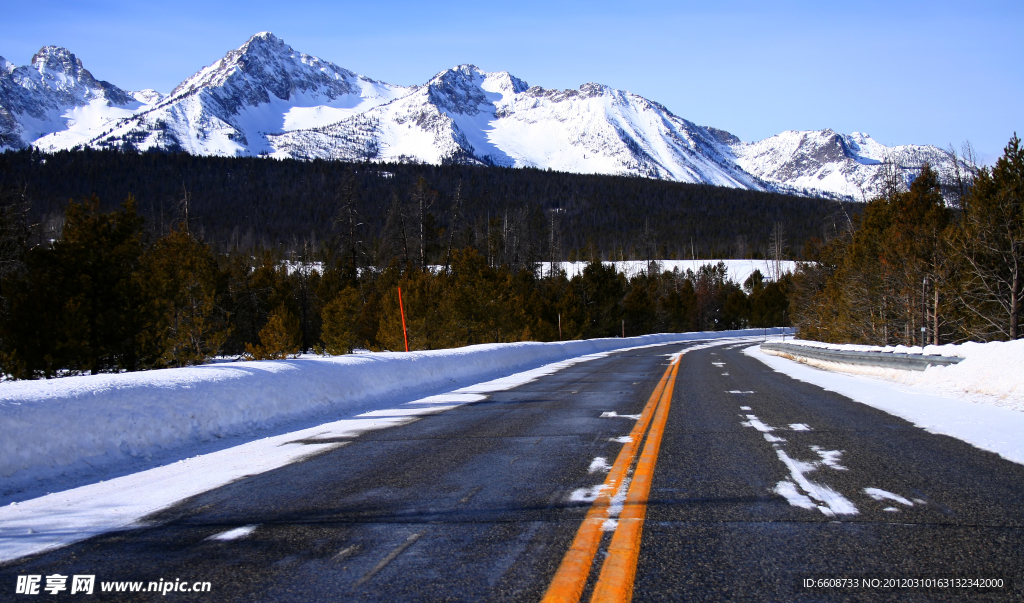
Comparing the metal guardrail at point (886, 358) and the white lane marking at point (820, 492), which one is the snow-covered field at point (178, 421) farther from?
the metal guardrail at point (886, 358)

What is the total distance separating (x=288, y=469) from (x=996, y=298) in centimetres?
2583

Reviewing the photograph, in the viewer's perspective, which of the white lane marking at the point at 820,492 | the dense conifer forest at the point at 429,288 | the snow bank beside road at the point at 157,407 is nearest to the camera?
the white lane marking at the point at 820,492

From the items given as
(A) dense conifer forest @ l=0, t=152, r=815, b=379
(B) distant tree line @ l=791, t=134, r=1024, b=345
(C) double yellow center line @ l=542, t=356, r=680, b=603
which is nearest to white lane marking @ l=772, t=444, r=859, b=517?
(C) double yellow center line @ l=542, t=356, r=680, b=603

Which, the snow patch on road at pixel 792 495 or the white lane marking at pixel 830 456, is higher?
the snow patch on road at pixel 792 495

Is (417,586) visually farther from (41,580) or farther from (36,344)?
(36,344)

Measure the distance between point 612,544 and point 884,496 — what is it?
222 centimetres

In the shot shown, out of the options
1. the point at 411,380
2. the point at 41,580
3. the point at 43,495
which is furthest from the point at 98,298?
the point at 41,580

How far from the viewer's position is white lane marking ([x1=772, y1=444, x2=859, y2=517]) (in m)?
3.95

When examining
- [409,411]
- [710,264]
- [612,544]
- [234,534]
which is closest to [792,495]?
[612,544]

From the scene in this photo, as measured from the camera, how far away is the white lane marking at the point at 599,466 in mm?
5227

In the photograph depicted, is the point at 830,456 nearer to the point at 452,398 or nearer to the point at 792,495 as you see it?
the point at 792,495

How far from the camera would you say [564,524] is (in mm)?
3738

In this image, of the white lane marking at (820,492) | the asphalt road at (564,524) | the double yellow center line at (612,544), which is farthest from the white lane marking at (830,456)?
the double yellow center line at (612,544)

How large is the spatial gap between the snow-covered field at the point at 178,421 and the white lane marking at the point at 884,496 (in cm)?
490
